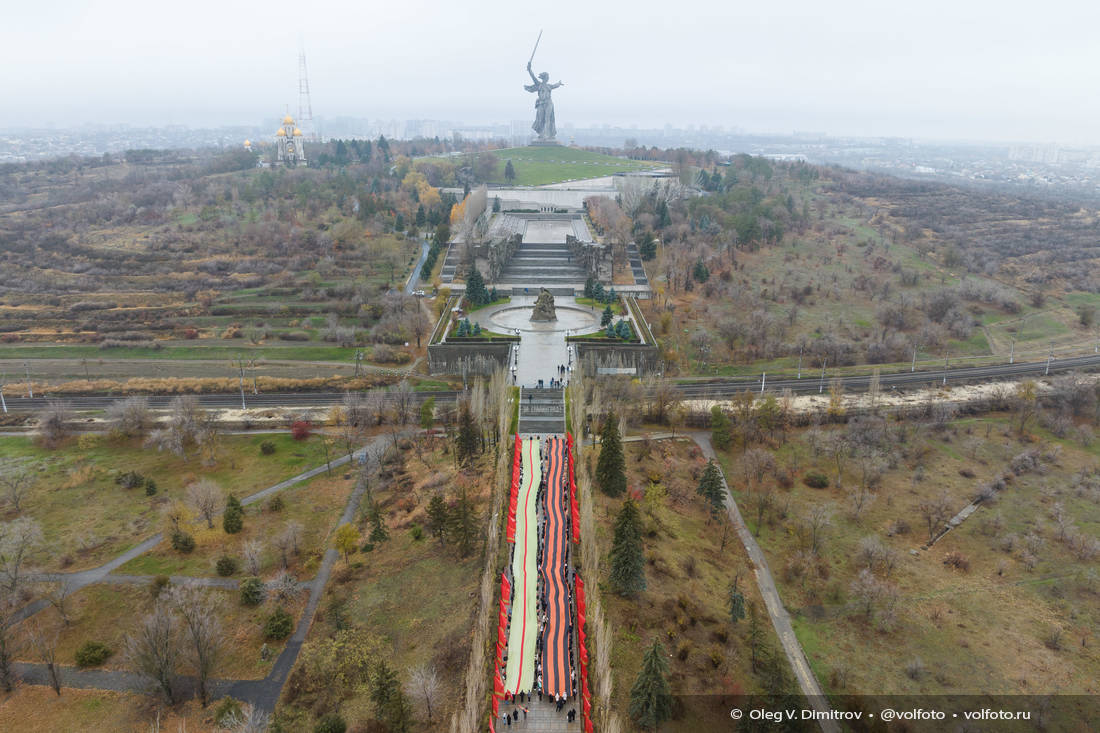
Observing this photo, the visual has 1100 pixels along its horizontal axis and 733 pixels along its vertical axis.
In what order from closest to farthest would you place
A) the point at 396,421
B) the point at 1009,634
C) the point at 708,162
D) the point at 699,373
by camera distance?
the point at 1009,634 < the point at 396,421 < the point at 699,373 < the point at 708,162

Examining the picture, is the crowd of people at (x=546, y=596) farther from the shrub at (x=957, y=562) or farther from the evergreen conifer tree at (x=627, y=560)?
the shrub at (x=957, y=562)

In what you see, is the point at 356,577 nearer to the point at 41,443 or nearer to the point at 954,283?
the point at 41,443

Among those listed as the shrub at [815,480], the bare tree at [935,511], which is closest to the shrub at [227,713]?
the shrub at [815,480]

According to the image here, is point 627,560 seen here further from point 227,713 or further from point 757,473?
point 227,713

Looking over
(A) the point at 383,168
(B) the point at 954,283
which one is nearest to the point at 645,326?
(B) the point at 954,283

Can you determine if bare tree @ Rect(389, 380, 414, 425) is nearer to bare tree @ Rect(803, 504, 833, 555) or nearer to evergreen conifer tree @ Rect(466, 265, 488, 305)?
evergreen conifer tree @ Rect(466, 265, 488, 305)

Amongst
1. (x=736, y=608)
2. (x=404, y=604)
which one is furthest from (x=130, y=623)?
(x=736, y=608)
